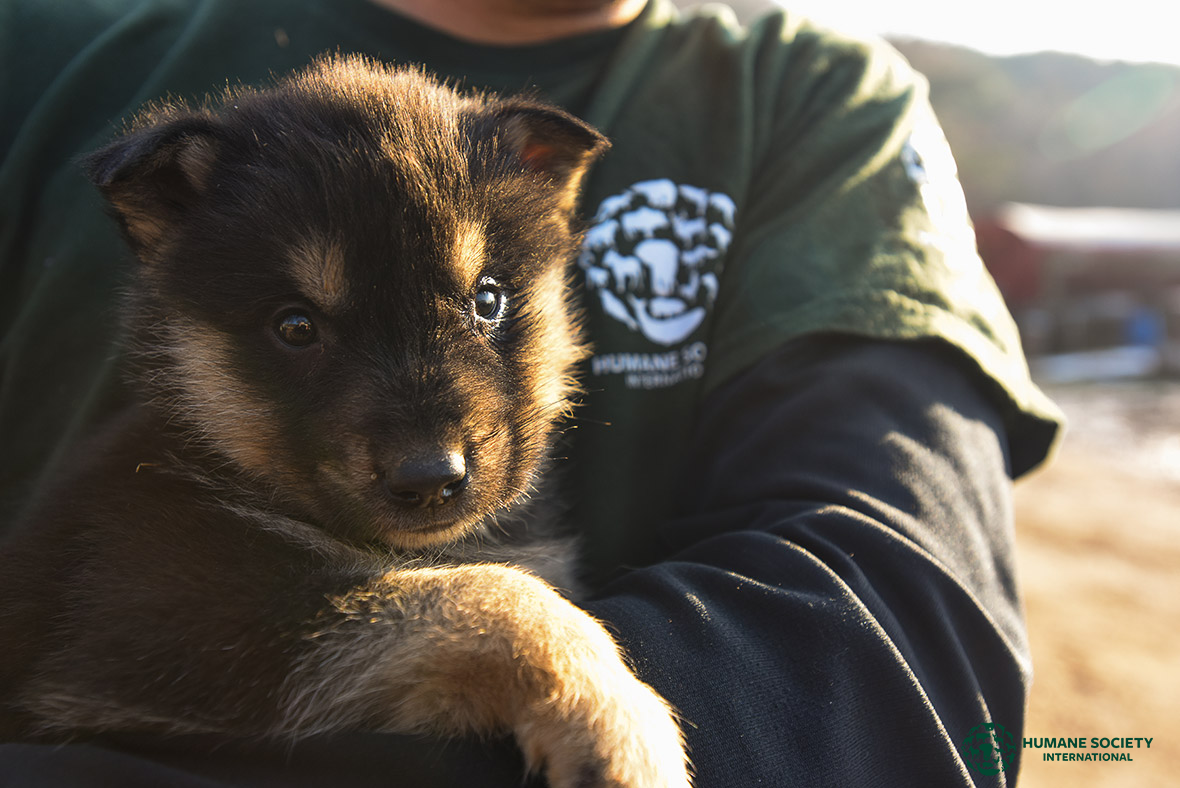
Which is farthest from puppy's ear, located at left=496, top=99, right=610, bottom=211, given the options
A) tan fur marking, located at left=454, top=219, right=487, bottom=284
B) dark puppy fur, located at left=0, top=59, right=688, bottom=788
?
tan fur marking, located at left=454, top=219, right=487, bottom=284

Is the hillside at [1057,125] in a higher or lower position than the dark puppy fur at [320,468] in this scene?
lower

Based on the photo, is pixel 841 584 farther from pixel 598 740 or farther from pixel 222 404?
pixel 222 404

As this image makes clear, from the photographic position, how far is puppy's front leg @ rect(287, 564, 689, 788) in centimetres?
165

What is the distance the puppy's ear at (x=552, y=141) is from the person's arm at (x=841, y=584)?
77 cm

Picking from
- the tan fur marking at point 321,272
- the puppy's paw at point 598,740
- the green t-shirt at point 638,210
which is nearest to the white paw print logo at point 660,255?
the green t-shirt at point 638,210

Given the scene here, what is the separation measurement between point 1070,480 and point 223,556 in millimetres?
11318

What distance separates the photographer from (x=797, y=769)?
173 cm

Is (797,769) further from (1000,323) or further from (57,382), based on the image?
(57,382)

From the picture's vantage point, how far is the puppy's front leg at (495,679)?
5.43 feet

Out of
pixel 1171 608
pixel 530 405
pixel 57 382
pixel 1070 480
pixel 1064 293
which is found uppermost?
pixel 57 382

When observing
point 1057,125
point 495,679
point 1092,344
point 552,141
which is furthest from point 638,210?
point 1057,125

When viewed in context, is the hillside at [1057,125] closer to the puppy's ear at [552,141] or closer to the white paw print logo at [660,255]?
the white paw print logo at [660,255]

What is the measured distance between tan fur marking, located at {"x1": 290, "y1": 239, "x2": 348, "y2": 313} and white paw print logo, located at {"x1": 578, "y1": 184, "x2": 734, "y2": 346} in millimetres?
944

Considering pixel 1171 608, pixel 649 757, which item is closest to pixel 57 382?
pixel 649 757
